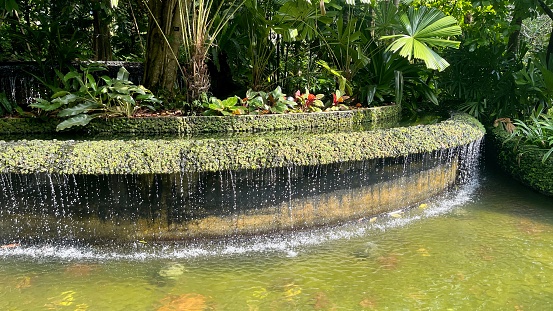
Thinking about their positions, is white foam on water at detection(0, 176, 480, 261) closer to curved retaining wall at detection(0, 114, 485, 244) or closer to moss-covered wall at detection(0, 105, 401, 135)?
curved retaining wall at detection(0, 114, 485, 244)

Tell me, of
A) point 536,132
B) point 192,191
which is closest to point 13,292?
point 192,191

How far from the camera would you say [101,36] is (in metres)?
9.29

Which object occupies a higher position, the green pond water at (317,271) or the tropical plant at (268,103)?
the tropical plant at (268,103)

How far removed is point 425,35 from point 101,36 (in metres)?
6.37

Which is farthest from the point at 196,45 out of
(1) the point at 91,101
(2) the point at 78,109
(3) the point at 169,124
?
(2) the point at 78,109

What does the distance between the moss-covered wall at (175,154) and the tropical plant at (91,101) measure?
41.5 inches

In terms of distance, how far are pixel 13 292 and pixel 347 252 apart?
98.3 inches

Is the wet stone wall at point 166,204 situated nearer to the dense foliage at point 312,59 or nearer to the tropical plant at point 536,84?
the dense foliage at point 312,59

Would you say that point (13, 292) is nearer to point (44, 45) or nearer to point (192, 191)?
point (192, 191)

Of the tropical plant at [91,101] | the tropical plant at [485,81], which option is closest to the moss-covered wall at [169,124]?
the tropical plant at [91,101]

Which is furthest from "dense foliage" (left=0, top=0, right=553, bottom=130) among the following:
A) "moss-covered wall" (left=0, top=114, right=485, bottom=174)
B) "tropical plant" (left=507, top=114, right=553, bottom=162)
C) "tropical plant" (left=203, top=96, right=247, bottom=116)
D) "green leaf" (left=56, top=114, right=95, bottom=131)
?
"moss-covered wall" (left=0, top=114, right=485, bottom=174)

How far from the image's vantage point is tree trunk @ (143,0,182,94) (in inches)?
227

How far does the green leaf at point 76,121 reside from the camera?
4.75m

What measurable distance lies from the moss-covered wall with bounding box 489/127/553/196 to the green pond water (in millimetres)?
938
